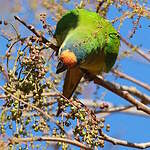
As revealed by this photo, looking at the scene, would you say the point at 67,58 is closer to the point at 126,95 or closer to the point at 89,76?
the point at 126,95

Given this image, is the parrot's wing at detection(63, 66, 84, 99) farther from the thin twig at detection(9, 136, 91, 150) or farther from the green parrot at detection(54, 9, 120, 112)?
the thin twig at detection(9, 136, 91, 150)

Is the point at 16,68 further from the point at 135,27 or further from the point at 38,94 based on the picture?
the point at 135,27

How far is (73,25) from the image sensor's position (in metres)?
2.71

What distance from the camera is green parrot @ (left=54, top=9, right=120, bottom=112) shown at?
2316 millimetres

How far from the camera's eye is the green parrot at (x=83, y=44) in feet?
7.60

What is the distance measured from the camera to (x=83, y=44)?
2.38m

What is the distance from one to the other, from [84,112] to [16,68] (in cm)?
35

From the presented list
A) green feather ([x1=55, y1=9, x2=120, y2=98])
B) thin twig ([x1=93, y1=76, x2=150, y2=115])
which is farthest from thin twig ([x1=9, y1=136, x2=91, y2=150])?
green feather ([x1=55, y1=9, x2=120, y2=98])

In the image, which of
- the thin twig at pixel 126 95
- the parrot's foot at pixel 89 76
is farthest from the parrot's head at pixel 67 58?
the parrot's foot at pixel 89 76

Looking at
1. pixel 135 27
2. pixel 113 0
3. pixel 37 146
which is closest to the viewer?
pixel 37 146

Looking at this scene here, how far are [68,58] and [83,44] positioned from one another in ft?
0.60

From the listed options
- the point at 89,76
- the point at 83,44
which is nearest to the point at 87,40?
the point at 83,44

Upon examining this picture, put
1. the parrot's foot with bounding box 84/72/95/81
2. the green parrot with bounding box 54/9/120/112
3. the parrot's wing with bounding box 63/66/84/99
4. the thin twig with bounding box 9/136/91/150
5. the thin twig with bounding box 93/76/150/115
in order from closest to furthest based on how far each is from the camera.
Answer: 1. the thin twig with bounding box 9/136/91/150
2. the thin twig with bounding box 93/76/150/115
3. the green parrot with bounding box 54/9/120/112
4. the parrot's foot with bounding box 84/72/95/81
5. the parrot's wing with bounding box 63/66/84/99

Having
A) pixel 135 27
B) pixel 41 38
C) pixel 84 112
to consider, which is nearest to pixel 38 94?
pixel 84 112
